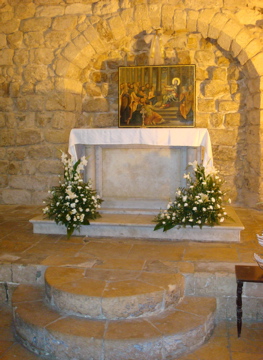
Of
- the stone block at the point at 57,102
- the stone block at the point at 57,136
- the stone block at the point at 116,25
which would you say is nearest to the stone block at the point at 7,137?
the stone block at the point at 57,136

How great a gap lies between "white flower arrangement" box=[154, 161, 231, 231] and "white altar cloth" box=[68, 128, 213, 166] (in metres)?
0.36

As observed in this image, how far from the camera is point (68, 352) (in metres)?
3.15

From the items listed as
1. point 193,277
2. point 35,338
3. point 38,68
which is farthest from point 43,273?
point 38,68

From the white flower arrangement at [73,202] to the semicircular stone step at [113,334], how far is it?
4.81ft

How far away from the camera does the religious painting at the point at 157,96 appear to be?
639 cm

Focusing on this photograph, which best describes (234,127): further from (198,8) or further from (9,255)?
(9,255)

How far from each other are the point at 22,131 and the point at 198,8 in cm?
316

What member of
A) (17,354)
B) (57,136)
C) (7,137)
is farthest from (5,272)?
(7,137)

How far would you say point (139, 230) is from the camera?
4.92 meters

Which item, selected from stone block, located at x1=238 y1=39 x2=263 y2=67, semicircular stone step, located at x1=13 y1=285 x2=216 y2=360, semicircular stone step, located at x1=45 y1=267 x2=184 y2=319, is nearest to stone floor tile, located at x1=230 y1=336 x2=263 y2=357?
semicircular stone step, located at x1=13 y1=285 x2=216 y2=360

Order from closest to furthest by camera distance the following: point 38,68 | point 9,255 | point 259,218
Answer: point 9,255
point 259,218
point 38,68

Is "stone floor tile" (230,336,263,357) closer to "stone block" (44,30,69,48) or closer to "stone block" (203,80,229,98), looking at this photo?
"stone block" (203,80,229,98)

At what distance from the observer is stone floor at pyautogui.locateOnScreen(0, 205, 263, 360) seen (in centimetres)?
328

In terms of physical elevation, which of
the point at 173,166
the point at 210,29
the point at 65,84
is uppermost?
the point at 210,29
